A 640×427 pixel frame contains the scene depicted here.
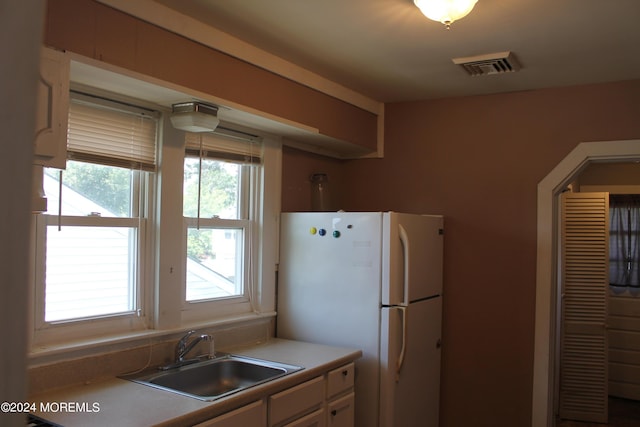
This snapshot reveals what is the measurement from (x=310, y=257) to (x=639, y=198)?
12.5 ft

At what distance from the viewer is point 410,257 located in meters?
3.08

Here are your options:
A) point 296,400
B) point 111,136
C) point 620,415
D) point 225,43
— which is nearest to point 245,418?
point 296,400

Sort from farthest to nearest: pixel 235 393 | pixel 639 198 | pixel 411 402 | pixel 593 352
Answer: pixel 639 198
pixel 593 352
pixel 411 402
pixel 235 393

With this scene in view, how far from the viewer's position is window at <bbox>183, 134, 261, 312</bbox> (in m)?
2.83

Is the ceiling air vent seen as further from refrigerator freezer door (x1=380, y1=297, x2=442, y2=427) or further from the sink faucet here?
the sink faucet

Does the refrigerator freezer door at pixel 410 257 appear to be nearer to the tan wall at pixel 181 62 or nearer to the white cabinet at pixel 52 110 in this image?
the tan wall at pixel 181 62

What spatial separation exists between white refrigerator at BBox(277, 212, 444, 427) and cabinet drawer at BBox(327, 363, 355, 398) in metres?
0.16

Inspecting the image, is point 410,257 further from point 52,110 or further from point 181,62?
point 52,110

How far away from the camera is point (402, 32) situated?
2.49 meters

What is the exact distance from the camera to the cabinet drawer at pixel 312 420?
2459mm

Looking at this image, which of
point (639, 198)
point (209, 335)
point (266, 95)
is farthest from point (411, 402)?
point (639, 198)

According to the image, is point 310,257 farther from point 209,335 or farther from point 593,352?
point 593,352

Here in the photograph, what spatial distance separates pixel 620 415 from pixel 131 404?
4357 mm

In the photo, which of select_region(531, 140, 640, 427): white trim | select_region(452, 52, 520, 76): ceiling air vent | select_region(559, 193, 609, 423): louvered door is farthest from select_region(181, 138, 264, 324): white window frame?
select_region(559, 193, 609, 423): louvered door
